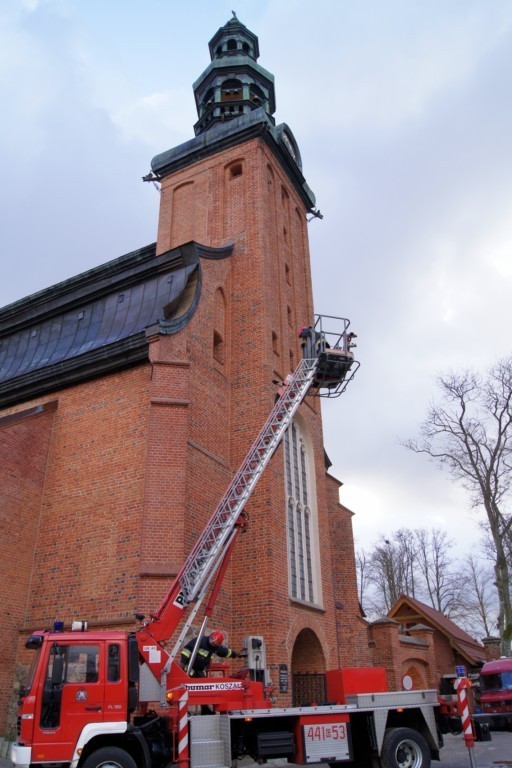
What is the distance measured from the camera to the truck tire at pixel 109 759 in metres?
7.98

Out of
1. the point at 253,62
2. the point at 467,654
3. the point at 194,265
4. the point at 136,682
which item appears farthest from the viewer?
the point at 253,62

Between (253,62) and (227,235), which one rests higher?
(253,62)

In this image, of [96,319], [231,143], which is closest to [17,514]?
[96,319]

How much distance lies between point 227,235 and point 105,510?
431 inches

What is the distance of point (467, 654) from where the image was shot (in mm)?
26062

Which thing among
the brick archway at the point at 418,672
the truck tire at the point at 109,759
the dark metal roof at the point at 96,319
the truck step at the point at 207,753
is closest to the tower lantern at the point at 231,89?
the dark metal roof at the point at 96,319

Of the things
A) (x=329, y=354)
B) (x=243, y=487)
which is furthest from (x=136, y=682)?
(x=329, y=354)

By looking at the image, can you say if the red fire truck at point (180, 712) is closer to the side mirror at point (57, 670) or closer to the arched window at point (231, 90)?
the side mirror at point (57, 670)

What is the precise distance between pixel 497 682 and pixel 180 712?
16136 mm

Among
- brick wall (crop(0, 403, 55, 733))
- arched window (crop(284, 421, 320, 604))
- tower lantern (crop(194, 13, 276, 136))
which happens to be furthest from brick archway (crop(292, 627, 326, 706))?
tower lantern (crop(194, 13, 276, 136))

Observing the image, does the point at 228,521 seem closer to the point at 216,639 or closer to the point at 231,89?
the point at 216,639

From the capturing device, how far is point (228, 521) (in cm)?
1133

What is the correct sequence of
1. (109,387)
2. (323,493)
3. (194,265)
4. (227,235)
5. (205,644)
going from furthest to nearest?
(227,235) → (323,493) → (194,265) → (109,387) → (205,644)

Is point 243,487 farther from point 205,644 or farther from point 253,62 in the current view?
point 253,62
